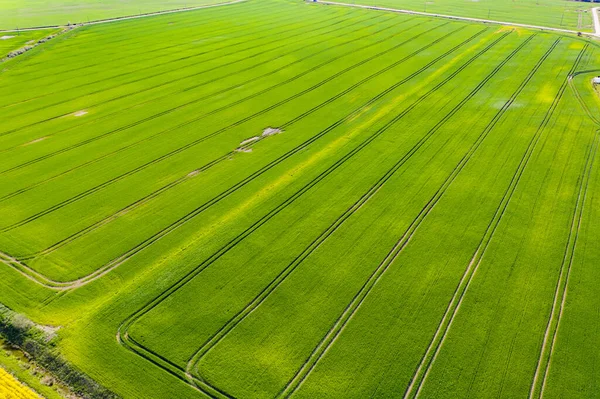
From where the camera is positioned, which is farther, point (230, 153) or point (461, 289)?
point (230, 153)

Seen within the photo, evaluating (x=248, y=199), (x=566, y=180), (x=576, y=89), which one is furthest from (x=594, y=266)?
(x=576, y=89)

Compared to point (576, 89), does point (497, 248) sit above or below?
below

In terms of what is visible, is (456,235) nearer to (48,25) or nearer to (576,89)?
(576,89)

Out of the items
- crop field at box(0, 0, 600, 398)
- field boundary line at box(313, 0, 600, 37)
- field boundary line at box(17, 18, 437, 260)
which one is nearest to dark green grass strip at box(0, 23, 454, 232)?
field boundary line at box(17, 18, 437, 260)

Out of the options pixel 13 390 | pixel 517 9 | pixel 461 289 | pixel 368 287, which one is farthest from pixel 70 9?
pixel 461 289

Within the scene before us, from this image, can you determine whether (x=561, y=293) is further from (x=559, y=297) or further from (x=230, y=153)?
(x=230, y=153)
